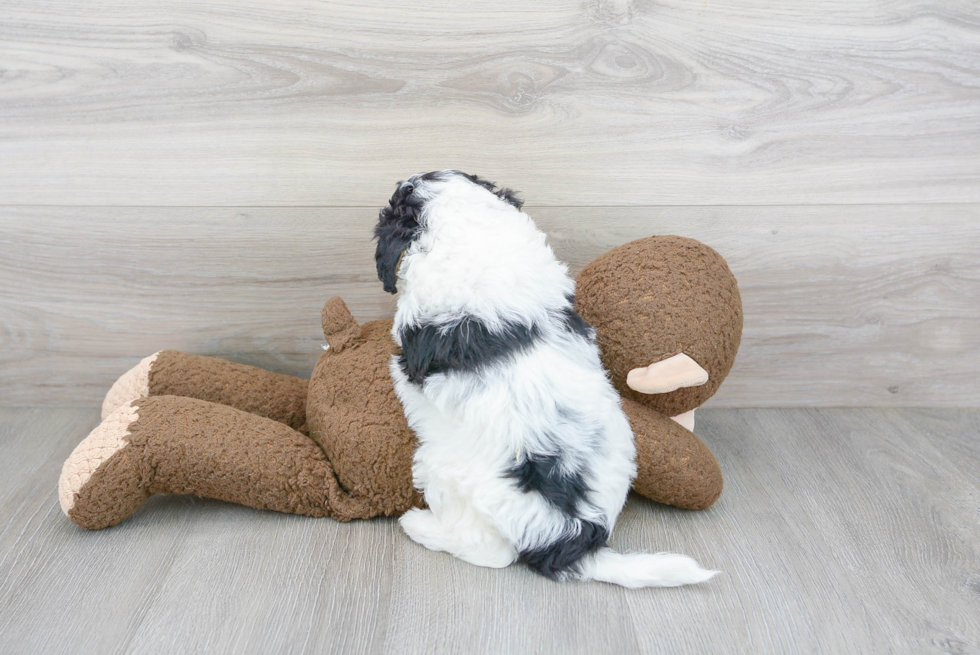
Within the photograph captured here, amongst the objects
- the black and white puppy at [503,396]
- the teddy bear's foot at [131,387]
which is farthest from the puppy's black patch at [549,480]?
the teddy bear's foot at [131,387]

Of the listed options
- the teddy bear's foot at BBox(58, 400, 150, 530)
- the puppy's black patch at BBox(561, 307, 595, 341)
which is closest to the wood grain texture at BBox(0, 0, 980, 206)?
the puppy's black patch at BBox(561, 307, 595, 341)

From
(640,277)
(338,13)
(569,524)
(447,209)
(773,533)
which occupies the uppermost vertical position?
(338,13)

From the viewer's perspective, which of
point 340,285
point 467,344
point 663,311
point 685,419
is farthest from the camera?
point 340,285

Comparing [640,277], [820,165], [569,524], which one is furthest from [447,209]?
[820,165]

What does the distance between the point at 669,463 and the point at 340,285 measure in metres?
0.60

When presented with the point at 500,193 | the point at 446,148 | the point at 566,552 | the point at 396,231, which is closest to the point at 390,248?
the point at 396,231

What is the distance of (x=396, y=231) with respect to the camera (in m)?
0.85

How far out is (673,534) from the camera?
3.02 feet

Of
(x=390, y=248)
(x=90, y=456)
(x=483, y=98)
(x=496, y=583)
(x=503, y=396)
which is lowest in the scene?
(x=496, y=583)

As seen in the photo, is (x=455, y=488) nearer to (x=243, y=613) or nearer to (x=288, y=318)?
(x=243, y=613)

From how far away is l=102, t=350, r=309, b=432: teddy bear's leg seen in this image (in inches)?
40.4

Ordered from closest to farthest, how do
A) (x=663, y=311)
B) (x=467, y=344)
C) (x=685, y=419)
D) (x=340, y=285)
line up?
(x=467, y=344), (x=663, y=311), (x=685, y=419), (x=340, y=285)

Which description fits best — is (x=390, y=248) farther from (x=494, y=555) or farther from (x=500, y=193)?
(x=494, y=555)

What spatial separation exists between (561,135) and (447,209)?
336 mm
